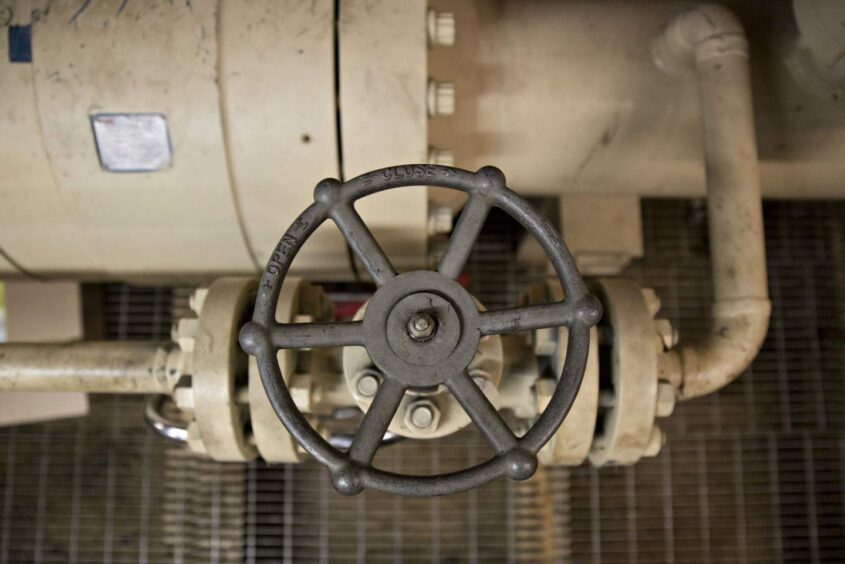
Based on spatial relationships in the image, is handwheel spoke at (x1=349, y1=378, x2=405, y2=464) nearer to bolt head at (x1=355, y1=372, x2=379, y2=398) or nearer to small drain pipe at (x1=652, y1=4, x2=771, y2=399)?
bolt head at (x1=355, y1=372, x2=379, y2=398)

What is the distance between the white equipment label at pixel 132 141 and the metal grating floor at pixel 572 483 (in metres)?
0.64

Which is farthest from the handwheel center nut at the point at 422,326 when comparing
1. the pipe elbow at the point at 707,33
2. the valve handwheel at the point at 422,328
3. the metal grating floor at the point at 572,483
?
the metal grating floor at the point at 572,483

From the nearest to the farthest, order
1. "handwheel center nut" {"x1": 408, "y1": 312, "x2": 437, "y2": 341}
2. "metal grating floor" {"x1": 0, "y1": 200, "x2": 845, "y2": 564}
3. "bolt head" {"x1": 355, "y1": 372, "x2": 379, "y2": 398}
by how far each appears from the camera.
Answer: "handwheel center nut" {"x1": 408, "y1": 312, "x2": 437, "y2": 341}
"bolt head" {"x1": 355, "y1": 372, "x2": 379, "y2": 398}
"metal grating floor" {"x1": 0, "y1": 200, "x2": 845, "y2": 564}

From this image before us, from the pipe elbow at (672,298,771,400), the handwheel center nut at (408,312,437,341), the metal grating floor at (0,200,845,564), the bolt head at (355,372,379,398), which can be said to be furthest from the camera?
the metal grating floor at (0,200,845,564)

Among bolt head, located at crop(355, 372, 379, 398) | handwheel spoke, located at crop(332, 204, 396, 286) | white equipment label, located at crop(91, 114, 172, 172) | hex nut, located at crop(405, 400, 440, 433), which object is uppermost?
white equipment label, located at crop(91, 114, 172, 172)

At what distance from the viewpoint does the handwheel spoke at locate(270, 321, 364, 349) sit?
71 cm

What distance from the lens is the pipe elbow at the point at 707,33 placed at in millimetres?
1012

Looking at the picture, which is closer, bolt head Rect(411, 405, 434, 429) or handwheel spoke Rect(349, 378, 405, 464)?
handwheel spoke Rect(349, 378, 405, 464)

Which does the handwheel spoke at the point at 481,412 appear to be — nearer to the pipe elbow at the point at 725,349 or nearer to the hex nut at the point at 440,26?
the pipe elbow at the point at 725,349

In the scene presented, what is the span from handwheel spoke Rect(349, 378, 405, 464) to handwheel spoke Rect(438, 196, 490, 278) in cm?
14

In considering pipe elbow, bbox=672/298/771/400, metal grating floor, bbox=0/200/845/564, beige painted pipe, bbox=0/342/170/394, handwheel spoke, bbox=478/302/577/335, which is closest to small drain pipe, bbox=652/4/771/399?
pipe elbow, bbox=672/298/771/400

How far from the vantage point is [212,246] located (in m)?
1.13

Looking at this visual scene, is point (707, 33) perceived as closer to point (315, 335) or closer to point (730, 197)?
point (730, 197)

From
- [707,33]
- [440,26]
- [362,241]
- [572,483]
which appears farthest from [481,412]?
[572,483]
